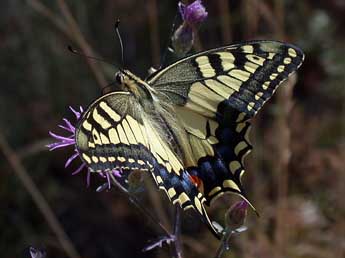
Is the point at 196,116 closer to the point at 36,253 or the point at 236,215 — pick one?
the point at 236,215

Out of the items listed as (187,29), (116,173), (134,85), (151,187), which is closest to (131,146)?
(134,85)

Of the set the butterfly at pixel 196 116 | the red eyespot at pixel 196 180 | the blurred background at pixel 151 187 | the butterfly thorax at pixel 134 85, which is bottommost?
the blurred background at pixel 151 187

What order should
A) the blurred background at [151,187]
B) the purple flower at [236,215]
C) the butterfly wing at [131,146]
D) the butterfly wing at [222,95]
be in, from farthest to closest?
the blurred background at [151,187] → the purple flower at [236,215] → the butterfly wing at [222,95] → the butterfly wing at [131,146]

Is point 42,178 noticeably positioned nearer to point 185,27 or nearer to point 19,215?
point 19,215

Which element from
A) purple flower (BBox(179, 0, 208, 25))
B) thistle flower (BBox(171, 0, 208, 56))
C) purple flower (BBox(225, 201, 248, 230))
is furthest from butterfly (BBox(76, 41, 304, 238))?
purple flower (BBox(179, 0, 208, 25))

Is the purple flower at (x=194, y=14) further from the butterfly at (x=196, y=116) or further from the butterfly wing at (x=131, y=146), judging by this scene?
the butterfly wing at (x=131, y=146)

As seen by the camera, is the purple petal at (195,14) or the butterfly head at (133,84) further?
the purple petal at (195,14)

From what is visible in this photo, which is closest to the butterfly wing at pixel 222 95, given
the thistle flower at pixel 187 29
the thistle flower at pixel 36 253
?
the thistle flower at pixel 187 29
